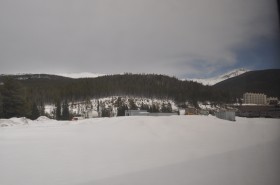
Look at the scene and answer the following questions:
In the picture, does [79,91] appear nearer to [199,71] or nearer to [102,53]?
[102,53]

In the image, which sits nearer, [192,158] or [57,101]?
[192,158]

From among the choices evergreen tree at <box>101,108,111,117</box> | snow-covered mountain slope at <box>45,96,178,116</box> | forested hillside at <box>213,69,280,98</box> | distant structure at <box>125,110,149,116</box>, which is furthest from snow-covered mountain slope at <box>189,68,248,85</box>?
evergreen tree at <box>101,108,111,117</box>

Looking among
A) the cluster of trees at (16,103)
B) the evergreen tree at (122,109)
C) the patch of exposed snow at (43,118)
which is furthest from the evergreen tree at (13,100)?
the evergreen tree at (122,109)

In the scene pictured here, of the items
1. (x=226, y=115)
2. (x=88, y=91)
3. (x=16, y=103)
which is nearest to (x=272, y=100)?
(x=226, y=115)

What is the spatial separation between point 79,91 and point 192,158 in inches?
38.2

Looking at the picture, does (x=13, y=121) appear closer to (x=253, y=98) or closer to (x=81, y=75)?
(x=81, y=75)

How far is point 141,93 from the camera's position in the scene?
2.52m

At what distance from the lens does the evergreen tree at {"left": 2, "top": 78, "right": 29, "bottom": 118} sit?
7.50ft

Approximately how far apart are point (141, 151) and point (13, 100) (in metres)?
0.97

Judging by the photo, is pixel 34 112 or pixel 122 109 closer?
pixel 34 112

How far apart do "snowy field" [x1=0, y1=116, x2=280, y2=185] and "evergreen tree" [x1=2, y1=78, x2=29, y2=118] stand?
70mm

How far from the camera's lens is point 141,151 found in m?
2.19

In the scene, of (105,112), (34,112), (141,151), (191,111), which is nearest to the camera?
(141,151)

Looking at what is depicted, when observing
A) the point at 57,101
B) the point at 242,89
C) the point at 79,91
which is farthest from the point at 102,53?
the point at 242,89
